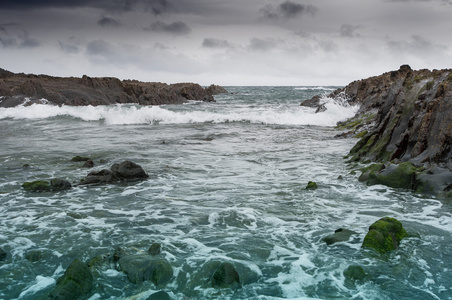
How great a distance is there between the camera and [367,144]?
42.0ft

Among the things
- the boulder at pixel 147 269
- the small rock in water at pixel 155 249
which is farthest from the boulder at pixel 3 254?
the small rock in water at pixel 155 249

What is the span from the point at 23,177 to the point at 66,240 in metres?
5.34

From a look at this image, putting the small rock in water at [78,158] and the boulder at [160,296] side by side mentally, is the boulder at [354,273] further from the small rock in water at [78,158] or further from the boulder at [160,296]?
the small rock in water at [78,158]

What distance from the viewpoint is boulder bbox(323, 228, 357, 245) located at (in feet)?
19.5

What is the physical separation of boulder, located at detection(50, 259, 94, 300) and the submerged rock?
15.6 feet

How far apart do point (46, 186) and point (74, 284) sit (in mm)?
5187

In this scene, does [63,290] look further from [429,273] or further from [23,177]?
[23,177]

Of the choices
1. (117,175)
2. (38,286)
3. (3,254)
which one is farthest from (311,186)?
(3,254)

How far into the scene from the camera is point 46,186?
29.9 feet

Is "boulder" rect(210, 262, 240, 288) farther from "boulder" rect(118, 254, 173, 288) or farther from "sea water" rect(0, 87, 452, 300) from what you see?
"boulder" rect(118, 254, 173, 288)

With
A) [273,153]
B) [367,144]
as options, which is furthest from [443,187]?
[273,153]

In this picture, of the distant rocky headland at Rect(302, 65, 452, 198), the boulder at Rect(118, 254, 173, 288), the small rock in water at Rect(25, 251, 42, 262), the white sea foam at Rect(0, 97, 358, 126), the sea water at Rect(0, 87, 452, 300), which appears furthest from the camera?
the white sea foam at Rect(0, 97, 358, 126)

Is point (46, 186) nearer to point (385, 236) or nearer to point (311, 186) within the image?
point (311, 186)

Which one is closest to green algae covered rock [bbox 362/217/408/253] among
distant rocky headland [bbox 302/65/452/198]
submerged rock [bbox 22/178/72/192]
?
distant rocky headland [bbox 302/65/452/198]
